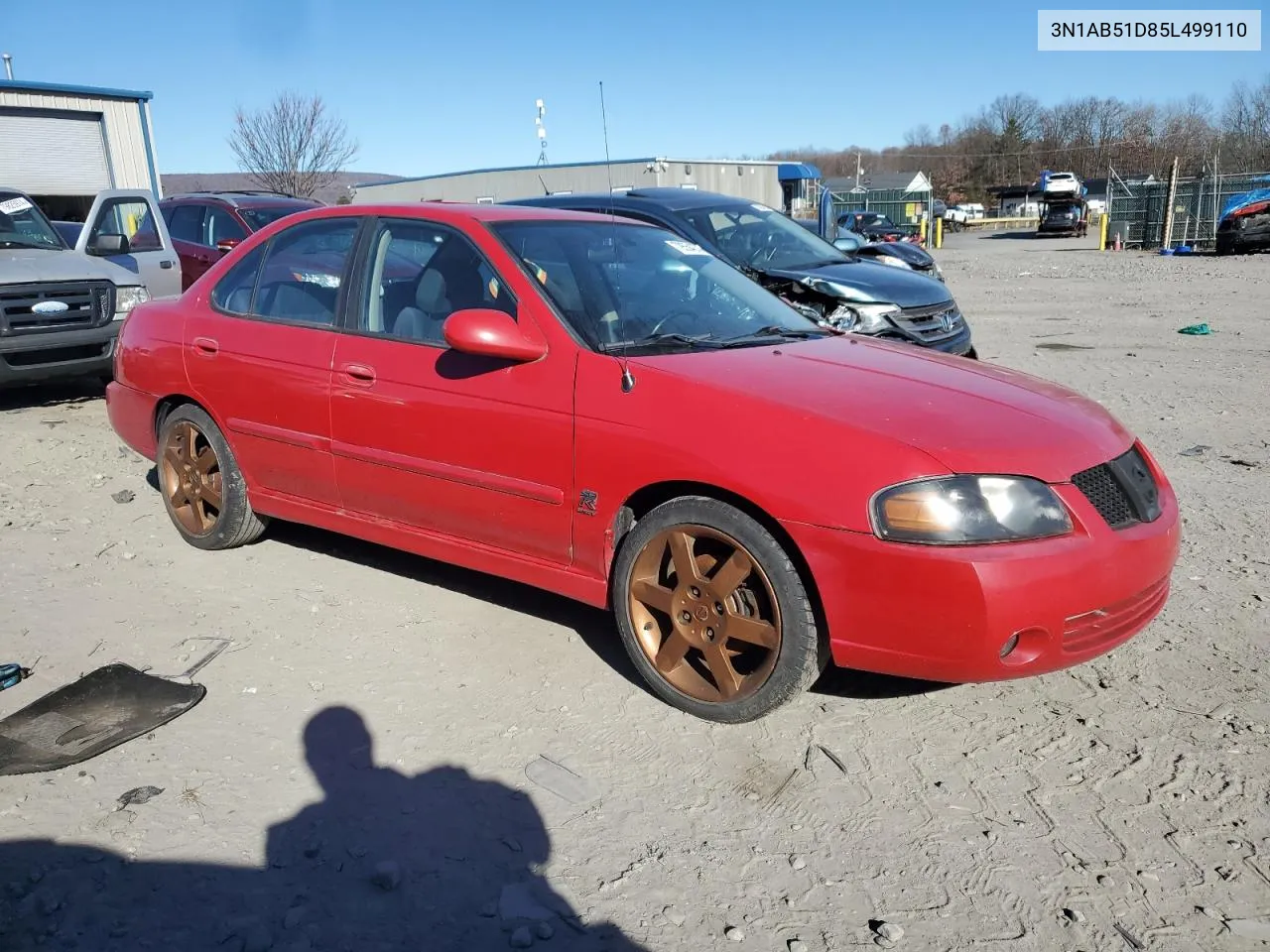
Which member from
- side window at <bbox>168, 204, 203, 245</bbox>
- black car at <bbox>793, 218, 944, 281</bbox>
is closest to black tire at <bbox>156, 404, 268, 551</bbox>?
black car at <bbox>793, 218, 944, 281</bbox>

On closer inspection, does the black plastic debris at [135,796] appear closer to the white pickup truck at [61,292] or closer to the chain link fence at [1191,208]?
the white pickup truck at [61,292]

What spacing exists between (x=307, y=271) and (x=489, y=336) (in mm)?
1469

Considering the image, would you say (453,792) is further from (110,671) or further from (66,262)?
(66,262)

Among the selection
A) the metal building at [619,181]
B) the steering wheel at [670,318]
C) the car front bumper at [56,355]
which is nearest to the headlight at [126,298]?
the car front bumper at [56,355]

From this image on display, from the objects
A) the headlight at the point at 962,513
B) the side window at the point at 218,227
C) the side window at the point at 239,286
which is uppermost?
the side window at the point at 218,227

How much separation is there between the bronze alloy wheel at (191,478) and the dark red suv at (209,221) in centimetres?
725

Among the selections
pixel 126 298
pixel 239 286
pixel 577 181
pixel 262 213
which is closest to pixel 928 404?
pixel 239 286

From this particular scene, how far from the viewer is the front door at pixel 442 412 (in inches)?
145

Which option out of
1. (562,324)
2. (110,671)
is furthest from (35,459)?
(562,324)

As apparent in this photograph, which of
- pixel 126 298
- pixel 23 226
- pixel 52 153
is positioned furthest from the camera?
pixel 52 153

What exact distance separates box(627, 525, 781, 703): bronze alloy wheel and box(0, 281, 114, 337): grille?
7.19 metres

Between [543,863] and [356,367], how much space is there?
2289 mm

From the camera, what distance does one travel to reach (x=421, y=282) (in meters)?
4.23

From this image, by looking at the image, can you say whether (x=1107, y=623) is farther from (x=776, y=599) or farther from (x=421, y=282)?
(x=421, y=282)
